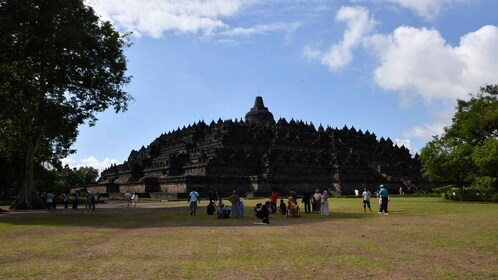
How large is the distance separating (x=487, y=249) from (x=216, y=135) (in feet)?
169

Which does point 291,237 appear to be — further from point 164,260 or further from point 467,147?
point 467,147

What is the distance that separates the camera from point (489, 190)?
109 feet

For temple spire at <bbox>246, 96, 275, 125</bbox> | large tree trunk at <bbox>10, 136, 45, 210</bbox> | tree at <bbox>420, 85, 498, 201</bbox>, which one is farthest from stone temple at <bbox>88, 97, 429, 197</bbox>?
tree at <bbox>420, 85, 498, 201</bbox>

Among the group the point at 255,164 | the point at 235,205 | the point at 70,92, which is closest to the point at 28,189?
the point at 70,92

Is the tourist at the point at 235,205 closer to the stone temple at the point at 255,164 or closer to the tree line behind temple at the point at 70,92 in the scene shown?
the tree line behind temple at the point at 70,92

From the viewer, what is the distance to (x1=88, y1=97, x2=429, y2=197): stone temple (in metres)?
50.2

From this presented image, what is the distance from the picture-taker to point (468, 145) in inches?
1423

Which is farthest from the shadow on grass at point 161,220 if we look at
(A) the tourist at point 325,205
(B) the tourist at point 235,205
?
(B) the tourist at point 235,205

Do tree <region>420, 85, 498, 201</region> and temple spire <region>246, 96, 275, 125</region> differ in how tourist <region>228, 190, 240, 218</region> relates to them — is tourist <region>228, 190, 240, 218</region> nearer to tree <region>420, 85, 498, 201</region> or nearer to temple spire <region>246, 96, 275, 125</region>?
tree <region>420, 85, 498, 201</region>

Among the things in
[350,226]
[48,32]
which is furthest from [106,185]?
[350,226]

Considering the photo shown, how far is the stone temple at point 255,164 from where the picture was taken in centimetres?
5022

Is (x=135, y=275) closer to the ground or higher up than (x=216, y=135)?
closer to the ground

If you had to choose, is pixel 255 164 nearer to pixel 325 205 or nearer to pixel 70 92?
pixel 70 92

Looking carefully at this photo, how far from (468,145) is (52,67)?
32.8 metres
